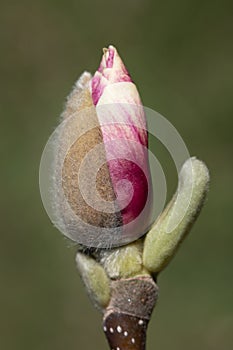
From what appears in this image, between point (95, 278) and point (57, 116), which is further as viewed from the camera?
point (57, 116)

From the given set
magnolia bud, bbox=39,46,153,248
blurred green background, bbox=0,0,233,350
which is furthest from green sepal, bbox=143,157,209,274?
blurred green background, bbox=0,0,233,350

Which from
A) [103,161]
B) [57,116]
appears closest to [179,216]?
[103,161]

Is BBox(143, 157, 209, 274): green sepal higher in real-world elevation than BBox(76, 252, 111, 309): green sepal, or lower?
higher

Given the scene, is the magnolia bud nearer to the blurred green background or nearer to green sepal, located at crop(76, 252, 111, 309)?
green sepal, located at crop(76, 252, 111, 309)

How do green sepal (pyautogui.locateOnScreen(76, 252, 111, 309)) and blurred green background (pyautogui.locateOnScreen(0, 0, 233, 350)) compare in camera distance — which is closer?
green sepal (pyautogui.locateOnScreen(76, 252, 111, 309))

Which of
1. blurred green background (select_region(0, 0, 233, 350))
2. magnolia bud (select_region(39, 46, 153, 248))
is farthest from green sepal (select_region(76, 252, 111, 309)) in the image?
blurred green background (select_region(0, 0, 233, 350))

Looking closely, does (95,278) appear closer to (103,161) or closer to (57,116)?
(103,161)

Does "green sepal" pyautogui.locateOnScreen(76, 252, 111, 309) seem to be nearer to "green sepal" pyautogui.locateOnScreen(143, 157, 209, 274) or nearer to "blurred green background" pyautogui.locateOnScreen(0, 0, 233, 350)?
"green sepal" pyautogui.locateOnScreen(143, 157, 209, 274)

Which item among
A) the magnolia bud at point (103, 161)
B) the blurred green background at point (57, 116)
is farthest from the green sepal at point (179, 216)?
the blurred green background at point (57, 116)

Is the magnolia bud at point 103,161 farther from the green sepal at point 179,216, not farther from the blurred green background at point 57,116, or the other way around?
the blurred green background at point 57,116

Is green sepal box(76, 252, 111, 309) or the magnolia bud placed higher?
the magnolia bud
